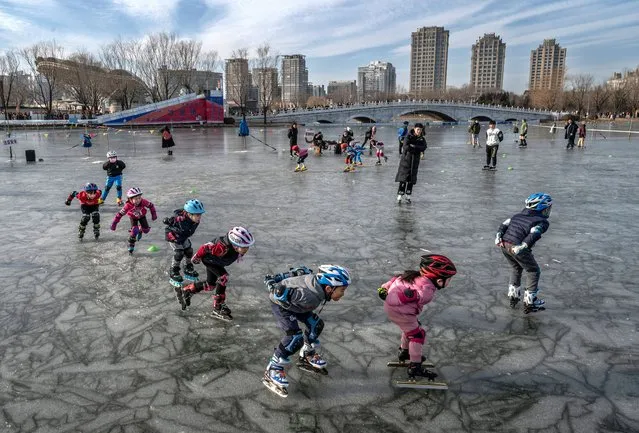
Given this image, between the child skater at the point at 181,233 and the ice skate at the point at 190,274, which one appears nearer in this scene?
the child skater at the point at 181,233

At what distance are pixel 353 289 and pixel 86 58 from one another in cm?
7342

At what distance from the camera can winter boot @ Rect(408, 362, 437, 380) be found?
→ 4043 millimetres

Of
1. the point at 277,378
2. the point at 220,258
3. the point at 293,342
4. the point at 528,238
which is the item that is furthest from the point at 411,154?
the point at 277,378

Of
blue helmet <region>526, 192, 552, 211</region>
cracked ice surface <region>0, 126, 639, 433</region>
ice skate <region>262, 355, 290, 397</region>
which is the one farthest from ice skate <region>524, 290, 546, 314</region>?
ice skate <region>262, 355, 290, 397</region>

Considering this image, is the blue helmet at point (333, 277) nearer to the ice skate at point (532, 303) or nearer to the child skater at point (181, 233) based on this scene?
the child skater at point (181, 233)

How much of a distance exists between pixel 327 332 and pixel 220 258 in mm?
1489

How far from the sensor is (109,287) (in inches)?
245

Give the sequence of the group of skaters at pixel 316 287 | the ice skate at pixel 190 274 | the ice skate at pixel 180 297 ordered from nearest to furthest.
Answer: the group of skaters at pixel 316 287, the ice skate at pixel 180 297, the ice skate at pixel 190 274

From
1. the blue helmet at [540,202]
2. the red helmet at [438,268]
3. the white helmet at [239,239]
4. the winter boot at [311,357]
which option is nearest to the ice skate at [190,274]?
the white helmet at [239,239]

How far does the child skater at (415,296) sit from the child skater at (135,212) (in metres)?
4.58

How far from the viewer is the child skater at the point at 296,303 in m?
3.81

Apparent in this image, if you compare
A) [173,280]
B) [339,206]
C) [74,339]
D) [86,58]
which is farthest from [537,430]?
[86,58]

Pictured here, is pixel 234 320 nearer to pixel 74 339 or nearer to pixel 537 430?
pixel 74 339

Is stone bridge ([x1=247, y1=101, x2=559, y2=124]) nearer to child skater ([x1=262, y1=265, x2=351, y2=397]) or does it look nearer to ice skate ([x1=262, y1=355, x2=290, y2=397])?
child skater ([x1=262, y1=265, x2=351, y2=397])
